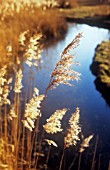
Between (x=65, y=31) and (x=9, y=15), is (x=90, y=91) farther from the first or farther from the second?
(x=65, y=31)

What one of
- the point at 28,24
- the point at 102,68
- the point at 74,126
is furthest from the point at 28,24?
the point at 74,126

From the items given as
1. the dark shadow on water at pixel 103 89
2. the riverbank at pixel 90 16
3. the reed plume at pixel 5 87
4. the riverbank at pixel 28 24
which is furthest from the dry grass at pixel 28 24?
the reed plume at pixel 5 87

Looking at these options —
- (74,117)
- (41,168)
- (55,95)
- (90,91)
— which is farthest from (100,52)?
(74,117)

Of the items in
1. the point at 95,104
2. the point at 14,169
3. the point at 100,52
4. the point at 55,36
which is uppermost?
the point at 55,36

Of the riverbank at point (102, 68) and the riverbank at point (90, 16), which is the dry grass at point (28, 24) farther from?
the riverbank at point (90, 16)

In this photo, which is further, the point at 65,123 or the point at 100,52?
the point at 100,52

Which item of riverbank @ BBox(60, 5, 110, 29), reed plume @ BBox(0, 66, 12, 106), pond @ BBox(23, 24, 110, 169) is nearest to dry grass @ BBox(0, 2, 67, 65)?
pond @ BBox(23, 24, 110, 169)

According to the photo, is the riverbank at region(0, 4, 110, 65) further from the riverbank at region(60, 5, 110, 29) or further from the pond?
the pond

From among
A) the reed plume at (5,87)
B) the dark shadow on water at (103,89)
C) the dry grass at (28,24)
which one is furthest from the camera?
the dry grass at (28,24)
